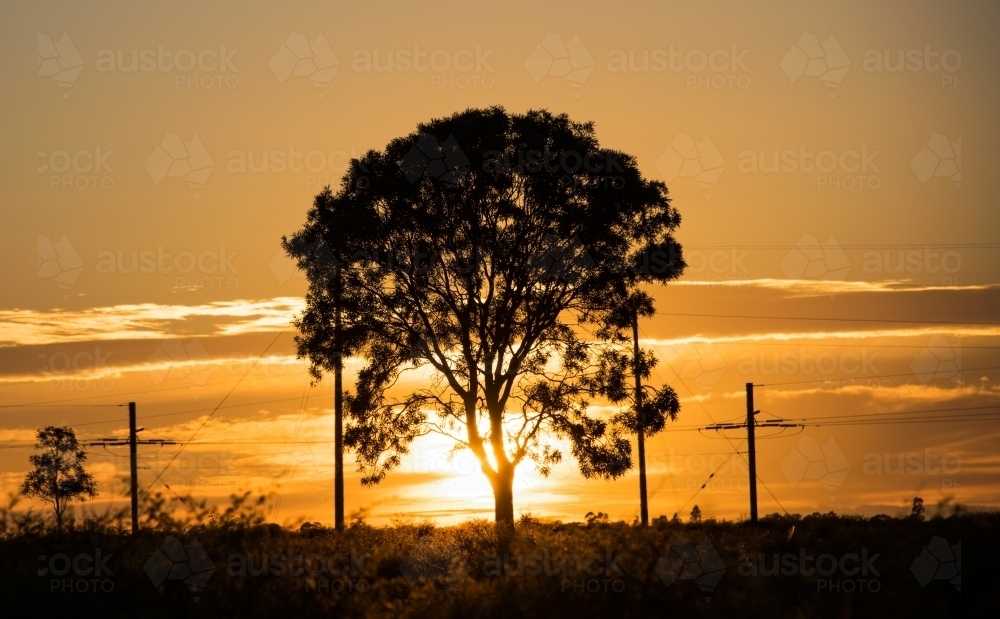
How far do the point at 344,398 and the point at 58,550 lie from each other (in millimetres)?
19206

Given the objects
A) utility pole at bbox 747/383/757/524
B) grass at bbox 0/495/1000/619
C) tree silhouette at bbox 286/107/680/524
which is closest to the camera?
grass at bbox 0/495/1000/619

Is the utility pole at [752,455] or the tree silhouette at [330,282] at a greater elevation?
the tree silhouette at [330,282]

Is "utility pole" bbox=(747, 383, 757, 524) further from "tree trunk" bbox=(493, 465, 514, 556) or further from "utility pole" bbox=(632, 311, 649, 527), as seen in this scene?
"tree trunk" bbox=(493, 465, 514, 556)

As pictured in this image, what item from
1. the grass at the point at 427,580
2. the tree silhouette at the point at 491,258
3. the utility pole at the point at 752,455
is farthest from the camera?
the utility pole at the point at 752,455

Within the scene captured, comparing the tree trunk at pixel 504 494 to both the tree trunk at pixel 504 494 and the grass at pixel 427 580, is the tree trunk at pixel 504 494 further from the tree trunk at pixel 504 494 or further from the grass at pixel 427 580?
the grass at pixel 427 580

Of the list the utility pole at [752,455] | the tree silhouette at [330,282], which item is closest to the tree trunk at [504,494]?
the tree silhouette at [330,282]

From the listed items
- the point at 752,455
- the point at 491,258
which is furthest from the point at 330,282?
the point at 752,455

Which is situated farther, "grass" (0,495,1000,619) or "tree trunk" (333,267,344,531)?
"tree trunk" (333,267,344,531)

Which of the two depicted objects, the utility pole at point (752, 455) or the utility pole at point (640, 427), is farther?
the utility pole at point (752, 455)

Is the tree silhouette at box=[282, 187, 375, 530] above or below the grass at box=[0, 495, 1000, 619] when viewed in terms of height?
above

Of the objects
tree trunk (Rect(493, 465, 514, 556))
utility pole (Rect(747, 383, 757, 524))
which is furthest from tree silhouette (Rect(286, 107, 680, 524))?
utility pole (Rect(747, 383, 757, 524))

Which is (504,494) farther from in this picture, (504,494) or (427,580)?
(427,580)

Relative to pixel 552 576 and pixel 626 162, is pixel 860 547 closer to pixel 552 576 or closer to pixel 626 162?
pixel 552 576

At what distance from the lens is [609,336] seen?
3912 centimetres
